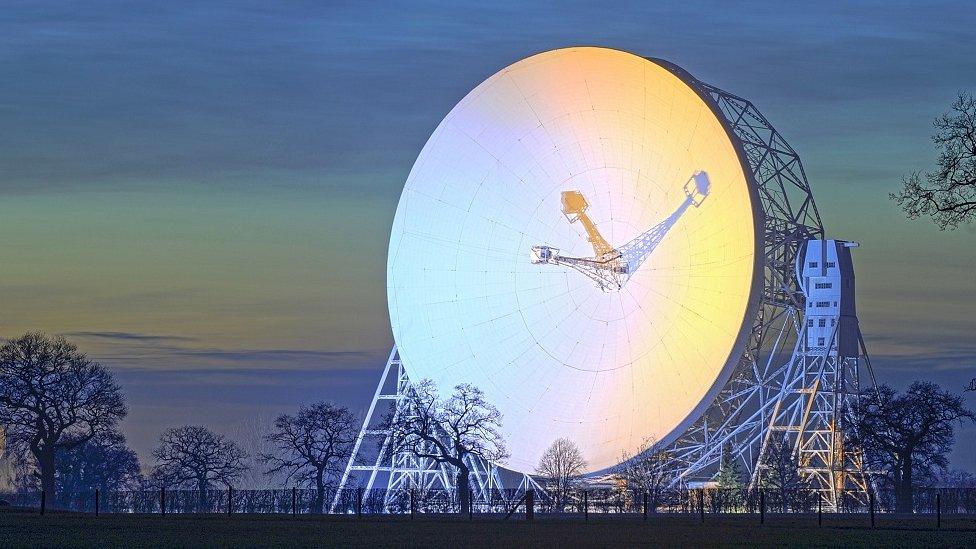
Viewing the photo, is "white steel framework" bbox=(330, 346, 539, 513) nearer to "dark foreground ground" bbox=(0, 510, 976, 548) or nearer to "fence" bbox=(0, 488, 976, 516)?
"fence" bbox=(0, 488, 976, 516)

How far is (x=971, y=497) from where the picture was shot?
3861 inches

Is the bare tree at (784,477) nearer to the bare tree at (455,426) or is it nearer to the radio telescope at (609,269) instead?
the radio telescope at (609,269)

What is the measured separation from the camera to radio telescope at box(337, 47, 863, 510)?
8056 cm

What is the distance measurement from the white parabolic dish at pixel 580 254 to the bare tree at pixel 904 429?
1498 centimetres

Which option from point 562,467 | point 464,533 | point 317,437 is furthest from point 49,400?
point 464,533

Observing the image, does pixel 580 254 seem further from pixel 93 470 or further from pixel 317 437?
pixel 93 470

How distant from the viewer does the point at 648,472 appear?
8512 cm

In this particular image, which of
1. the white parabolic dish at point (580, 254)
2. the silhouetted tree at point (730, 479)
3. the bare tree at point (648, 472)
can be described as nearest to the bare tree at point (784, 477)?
the silhouetted tree at point (730, 479)

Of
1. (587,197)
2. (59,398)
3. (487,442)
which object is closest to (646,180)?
(587,197)

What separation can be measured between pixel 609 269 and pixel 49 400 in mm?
37062

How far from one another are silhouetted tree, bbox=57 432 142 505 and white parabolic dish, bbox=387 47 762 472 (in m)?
45.4

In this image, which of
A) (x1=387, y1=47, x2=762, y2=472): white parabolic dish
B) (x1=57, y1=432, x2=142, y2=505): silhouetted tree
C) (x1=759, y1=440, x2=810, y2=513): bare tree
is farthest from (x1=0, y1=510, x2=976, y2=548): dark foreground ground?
(x1=57, y1=432, x2=142, y2=505): silhouetted tree

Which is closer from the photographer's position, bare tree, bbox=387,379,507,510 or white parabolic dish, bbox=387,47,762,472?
white parabolic dish, bbox=387,47,762,472

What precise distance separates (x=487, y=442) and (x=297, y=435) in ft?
55.2
